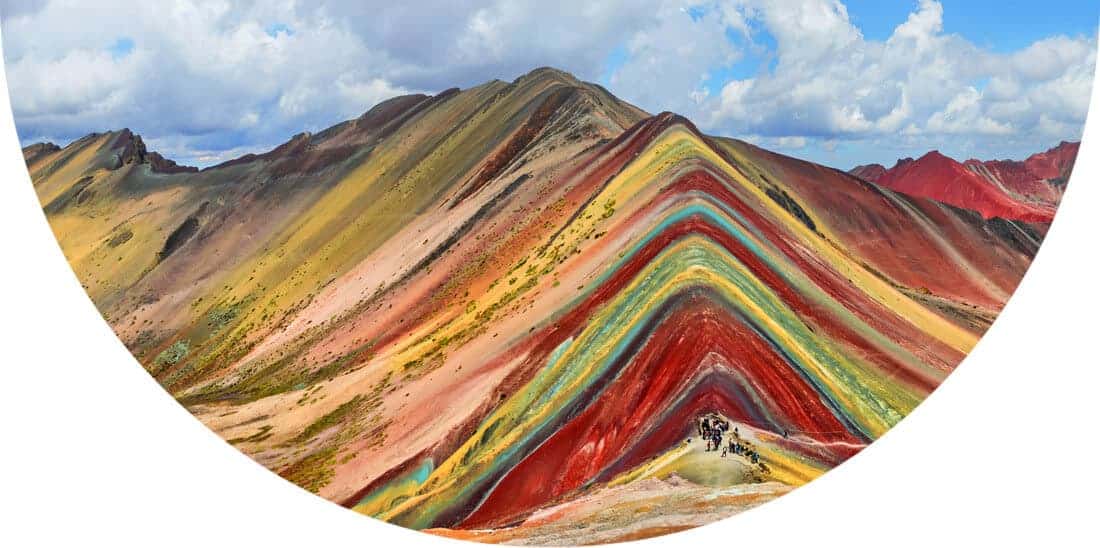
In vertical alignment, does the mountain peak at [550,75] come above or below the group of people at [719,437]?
above

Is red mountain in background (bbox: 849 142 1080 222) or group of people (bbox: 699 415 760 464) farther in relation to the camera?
red mountain in background (bbox: 849 142 1080 222)

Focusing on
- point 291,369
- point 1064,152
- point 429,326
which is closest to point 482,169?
point 429,326

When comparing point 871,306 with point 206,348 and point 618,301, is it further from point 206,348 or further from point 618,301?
point 206,348

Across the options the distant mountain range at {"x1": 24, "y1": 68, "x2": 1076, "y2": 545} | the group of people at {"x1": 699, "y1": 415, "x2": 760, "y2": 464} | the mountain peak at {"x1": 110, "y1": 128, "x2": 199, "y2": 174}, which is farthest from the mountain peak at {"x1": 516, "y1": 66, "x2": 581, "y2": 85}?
the group of people at {"x1": 699, "y1": 415, "x2": 760, "y2": 464}

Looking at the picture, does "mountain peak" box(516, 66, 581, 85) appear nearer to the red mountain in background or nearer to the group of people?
the red mountain in background

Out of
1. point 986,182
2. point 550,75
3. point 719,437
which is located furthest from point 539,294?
point 986,182

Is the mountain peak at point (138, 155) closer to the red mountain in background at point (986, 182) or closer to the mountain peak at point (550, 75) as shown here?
the mountain peak at point (550, 75)

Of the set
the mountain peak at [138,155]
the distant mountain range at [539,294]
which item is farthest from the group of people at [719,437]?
the mountain peak at [138,155]
